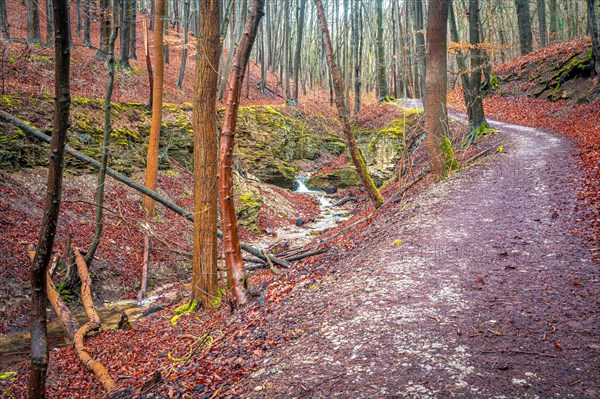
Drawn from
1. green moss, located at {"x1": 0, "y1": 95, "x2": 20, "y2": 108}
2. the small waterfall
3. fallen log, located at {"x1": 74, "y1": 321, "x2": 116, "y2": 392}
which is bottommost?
fallen log, located at {"x1": 74, "y1": 321, "x2": 116, "y2": 392}

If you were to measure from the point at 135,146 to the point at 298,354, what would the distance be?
1267 cm

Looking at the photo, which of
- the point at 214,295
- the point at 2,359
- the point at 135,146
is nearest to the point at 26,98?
the point at 135,146

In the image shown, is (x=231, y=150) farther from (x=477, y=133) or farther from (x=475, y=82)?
(x=477, y=133)

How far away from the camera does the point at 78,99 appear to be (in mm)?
13180

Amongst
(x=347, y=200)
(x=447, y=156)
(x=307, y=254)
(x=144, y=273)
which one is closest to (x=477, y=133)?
(x=447, y=156)

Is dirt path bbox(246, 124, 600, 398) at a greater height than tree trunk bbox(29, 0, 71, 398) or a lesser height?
lesser

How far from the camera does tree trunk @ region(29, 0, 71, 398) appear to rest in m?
2.67

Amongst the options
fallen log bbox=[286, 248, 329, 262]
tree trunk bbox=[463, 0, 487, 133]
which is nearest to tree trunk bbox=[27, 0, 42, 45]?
fallen log bbox=[286, 248, 329, 262]

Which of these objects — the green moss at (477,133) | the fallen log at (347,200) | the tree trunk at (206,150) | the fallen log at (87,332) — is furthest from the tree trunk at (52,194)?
the fallen log at (347,200)

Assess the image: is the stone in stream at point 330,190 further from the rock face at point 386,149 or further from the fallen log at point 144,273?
the fallen log at point 144,273

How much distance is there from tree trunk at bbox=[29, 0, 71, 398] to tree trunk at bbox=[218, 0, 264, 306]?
2.40 meters

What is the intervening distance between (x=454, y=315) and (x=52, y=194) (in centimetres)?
388

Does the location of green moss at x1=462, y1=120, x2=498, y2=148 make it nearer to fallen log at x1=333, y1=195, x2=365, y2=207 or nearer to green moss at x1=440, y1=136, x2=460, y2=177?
green moss at x1=440, y1=136, x2=460, y2=177

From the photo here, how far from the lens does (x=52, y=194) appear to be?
2996 millimetres
